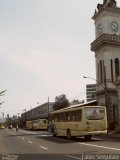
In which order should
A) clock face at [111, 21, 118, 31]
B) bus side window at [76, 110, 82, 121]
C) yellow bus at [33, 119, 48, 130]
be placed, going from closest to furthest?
bus side window at [76, 110, 82, 121] < clock face at [111, 21, 118, 31] < yellow bus at [33, 119, 48, 130]

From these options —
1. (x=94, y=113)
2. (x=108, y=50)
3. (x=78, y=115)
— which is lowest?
(x=78, y=115)

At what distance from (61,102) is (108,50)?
62.8 m

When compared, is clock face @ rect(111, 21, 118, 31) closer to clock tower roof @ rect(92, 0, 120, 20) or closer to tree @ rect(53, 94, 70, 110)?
clock tower roof @ rect(92, 0, 120, 20)

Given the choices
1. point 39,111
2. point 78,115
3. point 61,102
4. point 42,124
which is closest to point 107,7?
point 42,124

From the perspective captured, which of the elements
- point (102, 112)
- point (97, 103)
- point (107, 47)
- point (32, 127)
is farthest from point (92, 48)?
point (102, 112)

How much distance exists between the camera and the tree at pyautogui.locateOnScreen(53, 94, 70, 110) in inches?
4792

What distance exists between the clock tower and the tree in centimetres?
5613

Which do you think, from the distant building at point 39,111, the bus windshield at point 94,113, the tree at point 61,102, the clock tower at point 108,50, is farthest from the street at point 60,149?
the distant building at point 39,111

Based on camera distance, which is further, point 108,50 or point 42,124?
point 42,124

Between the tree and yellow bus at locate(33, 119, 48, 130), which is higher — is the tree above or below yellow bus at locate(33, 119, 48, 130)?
above

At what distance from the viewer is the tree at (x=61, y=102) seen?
122 meters

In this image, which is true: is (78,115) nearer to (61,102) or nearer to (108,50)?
(108,50)

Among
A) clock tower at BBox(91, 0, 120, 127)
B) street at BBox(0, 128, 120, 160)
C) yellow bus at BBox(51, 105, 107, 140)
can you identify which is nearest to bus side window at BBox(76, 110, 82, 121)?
yellow bus at BBox(51, 105, 107, 140)

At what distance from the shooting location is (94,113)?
106ft
